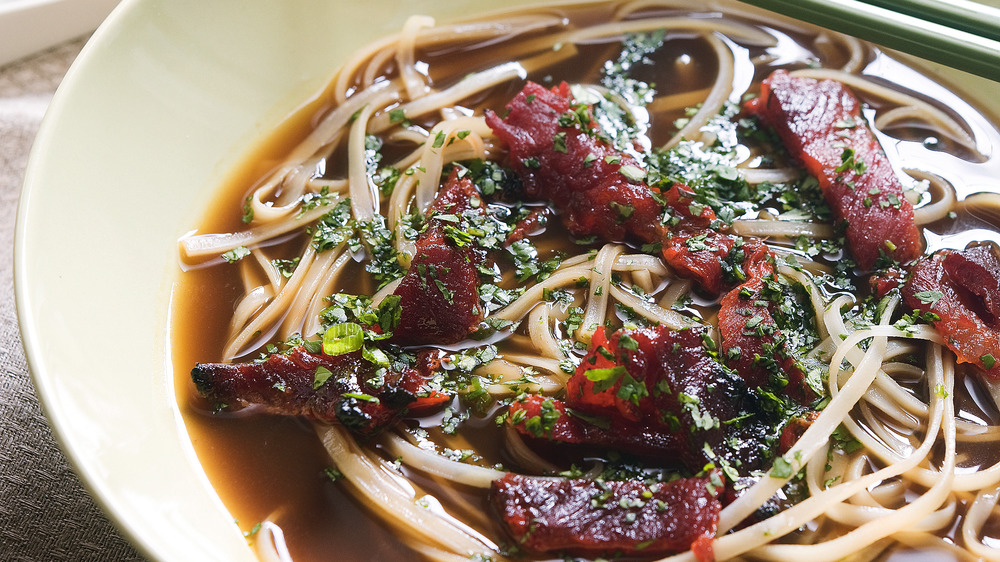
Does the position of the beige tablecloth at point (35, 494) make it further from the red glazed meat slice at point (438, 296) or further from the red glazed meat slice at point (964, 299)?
the red glazed meat slice at point (964, 299)

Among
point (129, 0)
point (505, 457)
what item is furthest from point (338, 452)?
point (129, 0)

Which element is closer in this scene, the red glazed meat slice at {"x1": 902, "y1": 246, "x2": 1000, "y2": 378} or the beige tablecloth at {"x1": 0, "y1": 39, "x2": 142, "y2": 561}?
the beige tablecloth at {"x1": 0, "y1": 39, "x2": 142, "y2": 561}

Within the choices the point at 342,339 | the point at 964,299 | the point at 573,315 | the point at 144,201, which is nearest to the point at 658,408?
the point at 573,315

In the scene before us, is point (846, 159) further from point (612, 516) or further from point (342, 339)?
point (342, 339)

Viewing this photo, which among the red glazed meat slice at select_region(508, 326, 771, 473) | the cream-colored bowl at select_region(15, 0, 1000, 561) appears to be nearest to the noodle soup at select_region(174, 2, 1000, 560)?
the red glazed meat slice at select_region(508, 326, 771, 473)

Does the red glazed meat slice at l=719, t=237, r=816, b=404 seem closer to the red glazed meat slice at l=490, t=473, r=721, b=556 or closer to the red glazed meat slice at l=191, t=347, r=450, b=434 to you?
the red glazed meat slice at l=490, t=473, r=721, b=556

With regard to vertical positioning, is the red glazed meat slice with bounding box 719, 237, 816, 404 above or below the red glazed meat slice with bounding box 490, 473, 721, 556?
above
